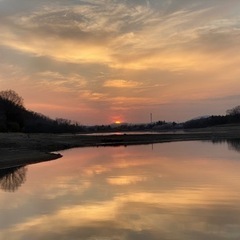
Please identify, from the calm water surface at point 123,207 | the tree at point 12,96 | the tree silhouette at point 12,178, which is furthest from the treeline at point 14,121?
the calm water surface at point 123,207

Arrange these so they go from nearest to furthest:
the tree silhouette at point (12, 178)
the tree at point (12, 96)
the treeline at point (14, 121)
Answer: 1. the tree silhouette at point (12, 178)
2. the treeline at point (14, 121)
3. the tree at point (12, 96)

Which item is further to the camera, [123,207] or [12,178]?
[12,178]

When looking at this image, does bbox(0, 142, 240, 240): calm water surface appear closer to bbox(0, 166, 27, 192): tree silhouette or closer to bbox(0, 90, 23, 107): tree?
bbox(0, 166, 27, 192): tree silhouette

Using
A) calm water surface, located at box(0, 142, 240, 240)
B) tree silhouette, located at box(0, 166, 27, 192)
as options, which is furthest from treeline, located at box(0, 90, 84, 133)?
calm water surface, located at box(0, 142, 240, 240)

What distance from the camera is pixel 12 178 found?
28.6m

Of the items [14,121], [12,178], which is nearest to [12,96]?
[14,121]

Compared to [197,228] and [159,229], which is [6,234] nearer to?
[159,229]

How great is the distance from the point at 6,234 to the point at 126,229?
379 centimetres

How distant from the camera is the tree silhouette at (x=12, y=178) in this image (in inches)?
953

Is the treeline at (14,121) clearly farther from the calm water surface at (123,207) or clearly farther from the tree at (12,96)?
the calm water surface at (123,207)

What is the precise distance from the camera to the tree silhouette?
2420 cm

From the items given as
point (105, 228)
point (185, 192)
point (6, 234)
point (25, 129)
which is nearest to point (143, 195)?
point (185, 192)

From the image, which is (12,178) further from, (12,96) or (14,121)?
(12,96)

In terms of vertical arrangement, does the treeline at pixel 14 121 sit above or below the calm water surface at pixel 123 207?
above
